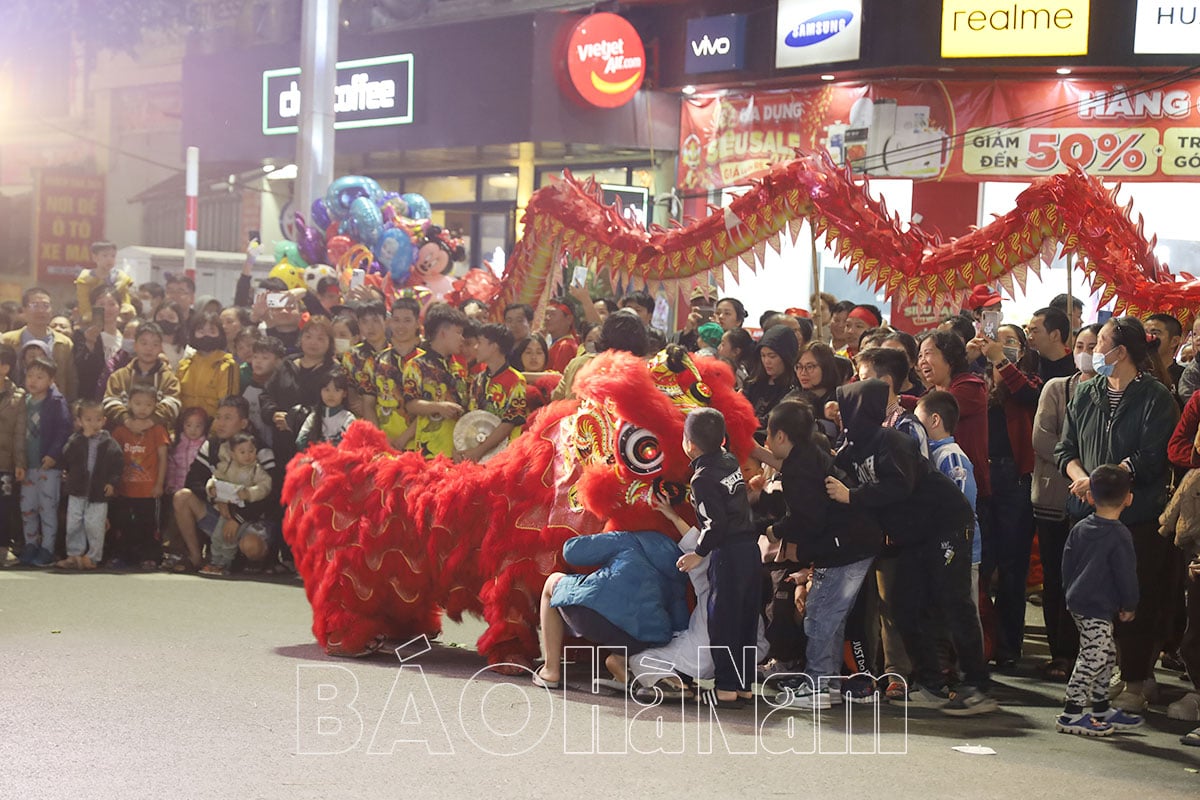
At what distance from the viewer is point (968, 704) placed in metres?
6.10

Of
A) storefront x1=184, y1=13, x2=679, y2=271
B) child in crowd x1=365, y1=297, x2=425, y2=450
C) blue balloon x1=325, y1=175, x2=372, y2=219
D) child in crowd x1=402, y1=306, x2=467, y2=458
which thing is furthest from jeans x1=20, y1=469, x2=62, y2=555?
storefront x1=184, y1=13, x2=679, y2=271

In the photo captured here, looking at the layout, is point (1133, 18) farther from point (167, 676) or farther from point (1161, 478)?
point (167, 676)

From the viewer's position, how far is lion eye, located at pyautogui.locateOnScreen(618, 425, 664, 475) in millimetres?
6031

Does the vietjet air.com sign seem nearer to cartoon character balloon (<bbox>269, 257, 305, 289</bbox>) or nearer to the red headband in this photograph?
cartoon character balloon (<bbox>269, 257, 305, 289</bbox>)

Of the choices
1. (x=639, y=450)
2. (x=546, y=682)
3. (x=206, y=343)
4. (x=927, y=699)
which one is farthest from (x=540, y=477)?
(x=206, y=343)

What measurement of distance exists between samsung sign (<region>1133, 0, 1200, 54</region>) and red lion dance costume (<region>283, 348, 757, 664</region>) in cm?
1023

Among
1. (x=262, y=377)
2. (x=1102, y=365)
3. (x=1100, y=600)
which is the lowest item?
(x=1100, y=600)

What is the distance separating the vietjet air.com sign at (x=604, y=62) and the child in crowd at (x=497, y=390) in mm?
10566

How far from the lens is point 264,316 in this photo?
1193cm

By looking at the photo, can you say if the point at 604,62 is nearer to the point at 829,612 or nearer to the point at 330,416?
the point at 330,416

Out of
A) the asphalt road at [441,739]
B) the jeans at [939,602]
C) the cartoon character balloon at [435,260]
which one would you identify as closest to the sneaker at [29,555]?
the asphalt road at [441,739]

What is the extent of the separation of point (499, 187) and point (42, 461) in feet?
41.0

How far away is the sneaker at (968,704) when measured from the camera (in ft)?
20.0

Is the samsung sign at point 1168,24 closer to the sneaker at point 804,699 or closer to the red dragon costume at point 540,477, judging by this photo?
the red dragon costume at point 540,477
